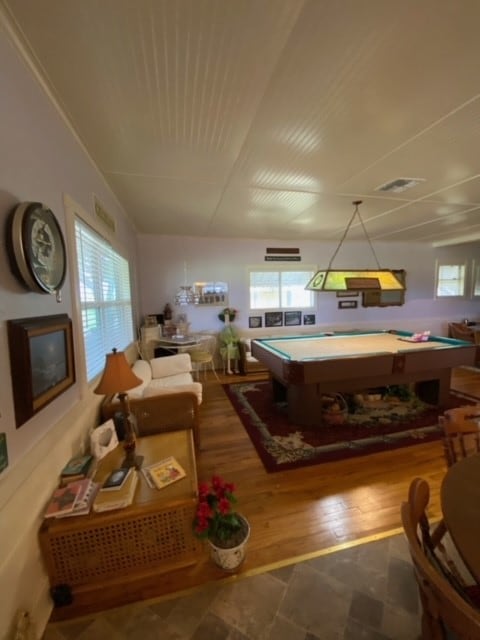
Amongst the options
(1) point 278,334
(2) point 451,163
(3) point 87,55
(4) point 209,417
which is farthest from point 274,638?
(1) point 278,334

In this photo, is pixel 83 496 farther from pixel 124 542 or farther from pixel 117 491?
pixel 124 542

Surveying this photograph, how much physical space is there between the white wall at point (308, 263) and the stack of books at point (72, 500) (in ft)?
12.4

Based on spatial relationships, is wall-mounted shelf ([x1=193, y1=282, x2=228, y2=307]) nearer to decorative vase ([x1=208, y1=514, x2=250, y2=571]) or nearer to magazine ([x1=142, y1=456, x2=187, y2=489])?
magazine ([x1=142, y1=456, x2=187, y2=489])

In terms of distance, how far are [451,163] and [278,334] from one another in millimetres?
3824

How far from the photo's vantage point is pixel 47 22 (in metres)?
1.12

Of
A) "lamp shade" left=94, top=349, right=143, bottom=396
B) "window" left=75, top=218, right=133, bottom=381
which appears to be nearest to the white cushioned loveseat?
"window" left=75, top=218, right=133, bottom=381

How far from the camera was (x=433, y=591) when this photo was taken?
24.2 inches

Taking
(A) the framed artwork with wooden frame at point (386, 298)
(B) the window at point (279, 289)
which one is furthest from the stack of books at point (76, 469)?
(A) the framed artwork with wooden frame at point (386, 298)

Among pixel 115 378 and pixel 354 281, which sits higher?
pixel 354 281

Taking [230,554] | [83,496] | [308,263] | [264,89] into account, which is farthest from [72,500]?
[308,263]

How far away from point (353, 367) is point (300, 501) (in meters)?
1.45

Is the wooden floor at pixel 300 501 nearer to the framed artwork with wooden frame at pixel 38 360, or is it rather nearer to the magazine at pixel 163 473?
the magazine at pixel 163 473

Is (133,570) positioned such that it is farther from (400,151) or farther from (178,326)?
(178,326)

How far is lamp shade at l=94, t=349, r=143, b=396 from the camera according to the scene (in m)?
1.69
